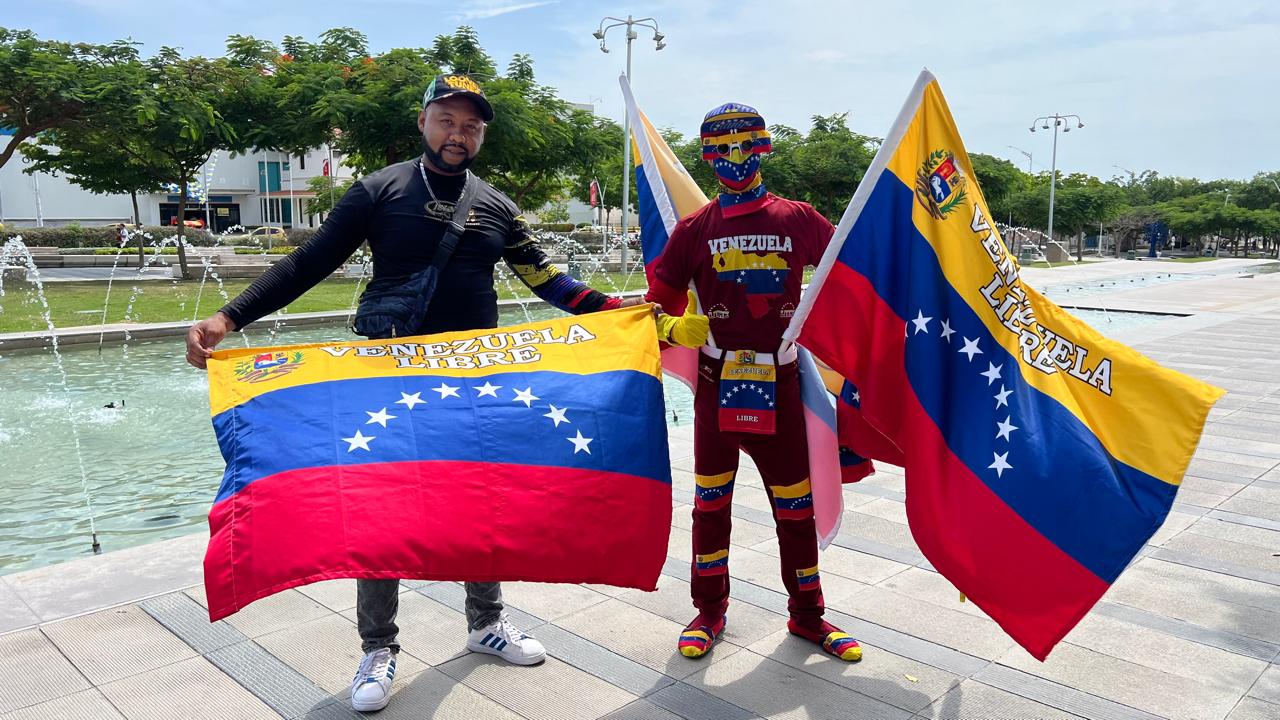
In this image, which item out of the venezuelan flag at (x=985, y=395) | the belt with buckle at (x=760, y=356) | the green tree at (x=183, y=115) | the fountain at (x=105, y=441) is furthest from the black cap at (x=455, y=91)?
the green tree at (x=183, y=115)

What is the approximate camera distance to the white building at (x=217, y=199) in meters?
59.0

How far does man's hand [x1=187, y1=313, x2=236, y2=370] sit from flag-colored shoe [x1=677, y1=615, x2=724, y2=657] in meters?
2.03

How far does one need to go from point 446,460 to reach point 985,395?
69.9 inches

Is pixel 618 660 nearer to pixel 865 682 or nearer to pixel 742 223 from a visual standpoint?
pixel 865 682

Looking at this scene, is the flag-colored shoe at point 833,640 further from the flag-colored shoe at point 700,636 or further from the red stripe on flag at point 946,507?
the red stripe on flag at point 946,507

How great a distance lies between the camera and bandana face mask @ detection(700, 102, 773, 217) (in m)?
3.53

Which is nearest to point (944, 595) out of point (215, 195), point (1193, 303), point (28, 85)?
point (1193, 303)

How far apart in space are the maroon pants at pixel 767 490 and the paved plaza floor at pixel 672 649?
0.77ft

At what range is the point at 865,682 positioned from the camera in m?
3.52

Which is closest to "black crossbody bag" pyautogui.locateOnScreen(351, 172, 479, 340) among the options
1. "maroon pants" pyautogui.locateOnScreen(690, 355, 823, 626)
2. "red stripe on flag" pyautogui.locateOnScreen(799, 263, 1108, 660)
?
"maroon pants" pyautogui.locateOnScreen(690, 355, 823, 626)

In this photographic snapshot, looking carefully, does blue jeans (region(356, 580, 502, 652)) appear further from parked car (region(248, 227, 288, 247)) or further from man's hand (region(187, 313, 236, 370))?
parked car (region(248, 227, 288, 247))

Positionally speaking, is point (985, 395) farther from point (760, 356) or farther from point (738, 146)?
point (738, 146)

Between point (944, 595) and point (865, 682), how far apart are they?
102 cm

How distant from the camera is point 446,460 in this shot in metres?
3.03
